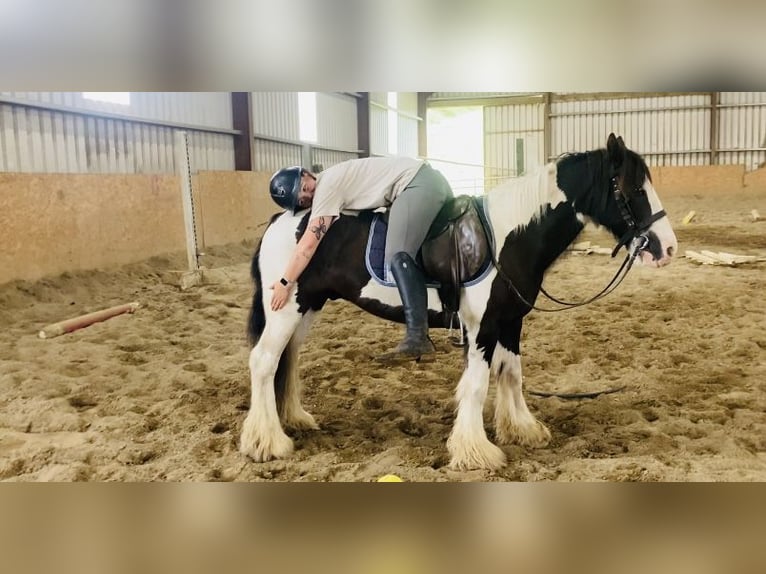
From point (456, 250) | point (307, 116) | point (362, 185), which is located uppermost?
point (307, 116)

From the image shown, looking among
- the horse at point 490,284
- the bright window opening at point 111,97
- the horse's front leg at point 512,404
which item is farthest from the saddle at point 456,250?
the bright window opening at point 111,97

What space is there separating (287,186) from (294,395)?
2.55 feet

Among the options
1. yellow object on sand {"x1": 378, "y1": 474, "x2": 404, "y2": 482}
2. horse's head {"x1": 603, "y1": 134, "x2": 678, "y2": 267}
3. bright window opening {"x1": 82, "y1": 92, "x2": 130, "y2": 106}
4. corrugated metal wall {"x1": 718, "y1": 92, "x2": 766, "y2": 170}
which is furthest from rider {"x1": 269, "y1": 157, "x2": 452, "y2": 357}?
corrugated metal wall {"x1": 718, "y1": 92, "x2": 766, "y2": 170}

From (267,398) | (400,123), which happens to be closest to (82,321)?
(267,398)

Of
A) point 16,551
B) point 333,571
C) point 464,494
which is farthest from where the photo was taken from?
point 464,494

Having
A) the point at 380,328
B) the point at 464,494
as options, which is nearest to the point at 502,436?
the point at 464,494

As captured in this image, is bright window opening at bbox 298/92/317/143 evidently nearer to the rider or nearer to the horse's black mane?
the rider

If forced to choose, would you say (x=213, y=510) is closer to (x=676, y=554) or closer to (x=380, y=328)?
(x=380, y=328)

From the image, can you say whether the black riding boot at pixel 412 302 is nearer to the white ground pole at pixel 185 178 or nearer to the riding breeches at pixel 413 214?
the riding breeches at pixel 413 214

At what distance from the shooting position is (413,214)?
1993 millimetres

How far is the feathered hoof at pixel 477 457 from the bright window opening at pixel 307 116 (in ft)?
4.08

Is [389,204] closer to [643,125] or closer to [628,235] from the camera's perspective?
[628,235]

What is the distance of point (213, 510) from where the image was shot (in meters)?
2.16
